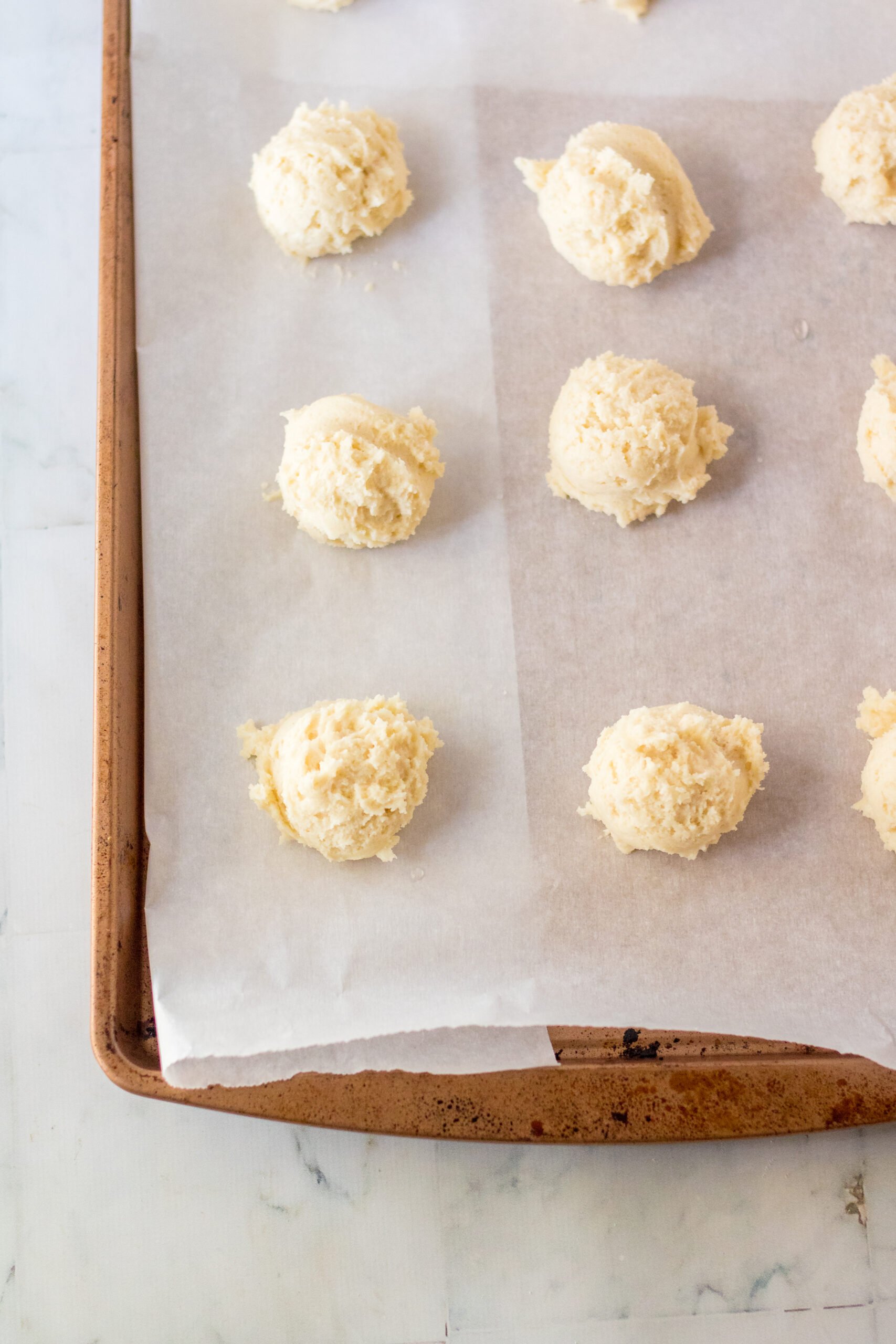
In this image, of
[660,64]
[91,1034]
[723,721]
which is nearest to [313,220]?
[660,64]

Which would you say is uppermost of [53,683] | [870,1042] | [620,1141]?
[53,683]

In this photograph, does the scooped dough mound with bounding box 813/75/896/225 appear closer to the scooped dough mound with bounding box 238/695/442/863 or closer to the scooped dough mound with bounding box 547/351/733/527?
the scooped dough mound with bounding box 547/351/733/527

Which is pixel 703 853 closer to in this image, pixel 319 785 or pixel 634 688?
pixel 634 688

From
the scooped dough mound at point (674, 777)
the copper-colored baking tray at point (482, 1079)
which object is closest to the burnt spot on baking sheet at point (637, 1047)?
the copper-colored baking tray at point (482, 1079)

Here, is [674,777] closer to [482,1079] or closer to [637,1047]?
[637,1047]

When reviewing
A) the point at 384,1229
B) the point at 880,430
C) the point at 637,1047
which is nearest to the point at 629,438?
the point at 880,430

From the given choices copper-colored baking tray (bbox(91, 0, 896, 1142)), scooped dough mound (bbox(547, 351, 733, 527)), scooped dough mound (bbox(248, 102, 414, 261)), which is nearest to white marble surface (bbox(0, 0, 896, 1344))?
copper-colored baking tray (bbox(91, 0, 896, 1142))
